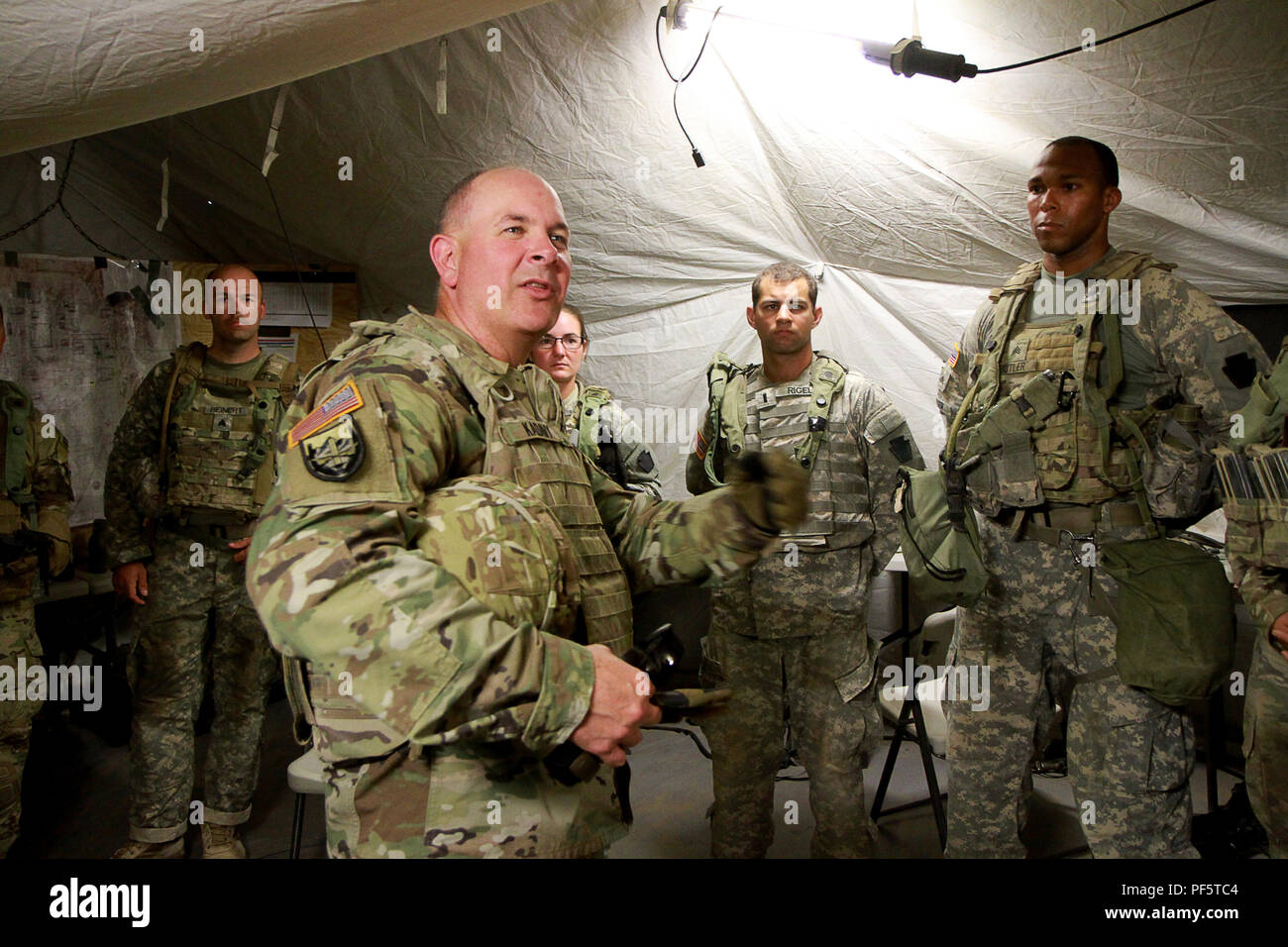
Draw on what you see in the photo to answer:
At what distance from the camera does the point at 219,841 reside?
10.5 feet

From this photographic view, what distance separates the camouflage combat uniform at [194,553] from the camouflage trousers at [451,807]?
2156mm

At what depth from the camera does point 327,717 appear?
4.32 feet

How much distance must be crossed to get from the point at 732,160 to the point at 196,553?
8.57ft

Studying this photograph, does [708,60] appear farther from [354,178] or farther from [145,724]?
[145,724]

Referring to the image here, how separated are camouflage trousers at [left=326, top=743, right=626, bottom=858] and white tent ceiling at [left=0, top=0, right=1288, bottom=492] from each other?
1.44 m

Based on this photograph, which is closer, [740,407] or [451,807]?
[451,807]

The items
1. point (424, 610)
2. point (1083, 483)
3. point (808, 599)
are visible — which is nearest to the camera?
point (424, 610)

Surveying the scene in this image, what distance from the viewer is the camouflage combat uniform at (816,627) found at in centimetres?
286

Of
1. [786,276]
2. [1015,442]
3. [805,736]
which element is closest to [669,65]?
[786,276]

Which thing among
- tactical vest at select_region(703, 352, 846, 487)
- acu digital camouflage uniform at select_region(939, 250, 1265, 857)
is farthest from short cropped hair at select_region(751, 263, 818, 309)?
acu digital camouflage uniform at select_region(939, 250, 1265, 857)

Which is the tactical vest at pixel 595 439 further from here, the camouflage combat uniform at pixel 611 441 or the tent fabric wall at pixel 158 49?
the tent fabric wall at pixel 158 49

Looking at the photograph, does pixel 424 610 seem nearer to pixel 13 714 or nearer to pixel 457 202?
pixel 457 202

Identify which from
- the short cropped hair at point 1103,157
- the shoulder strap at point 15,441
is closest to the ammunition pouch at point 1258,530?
the short cropped hair at point 1103,157
